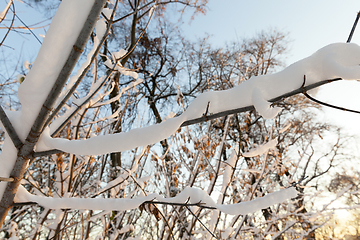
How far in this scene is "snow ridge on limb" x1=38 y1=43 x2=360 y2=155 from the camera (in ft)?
1.81

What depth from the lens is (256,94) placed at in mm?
604

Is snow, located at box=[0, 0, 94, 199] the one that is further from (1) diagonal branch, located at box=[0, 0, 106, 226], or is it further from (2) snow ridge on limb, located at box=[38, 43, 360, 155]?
(2) snow ridge on limb, located at box=[38, 43, 360, 155]

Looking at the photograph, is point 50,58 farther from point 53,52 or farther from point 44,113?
point 44,113

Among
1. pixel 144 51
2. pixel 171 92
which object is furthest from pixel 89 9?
pixel 171 92

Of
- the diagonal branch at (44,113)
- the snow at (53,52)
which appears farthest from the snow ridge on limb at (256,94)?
the snow at (53,52)

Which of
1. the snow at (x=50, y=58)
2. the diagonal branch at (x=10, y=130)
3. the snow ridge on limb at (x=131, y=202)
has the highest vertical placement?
the snow at (x=50, y=58)

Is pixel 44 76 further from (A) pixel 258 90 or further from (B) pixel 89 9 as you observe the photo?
(A) pixel 258 90

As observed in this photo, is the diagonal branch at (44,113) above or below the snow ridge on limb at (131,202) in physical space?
above

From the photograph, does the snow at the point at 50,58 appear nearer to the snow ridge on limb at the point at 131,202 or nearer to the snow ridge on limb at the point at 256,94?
the snow ridge on limb at the point at 256,94

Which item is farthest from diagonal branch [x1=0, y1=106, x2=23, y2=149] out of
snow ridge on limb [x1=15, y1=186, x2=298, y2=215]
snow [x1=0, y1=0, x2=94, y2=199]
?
snow ridge on limb [x1=15, y1=186, x2=298, y2=215]

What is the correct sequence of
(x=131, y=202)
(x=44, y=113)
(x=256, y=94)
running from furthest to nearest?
(x=131, y=202)
(x=44, y=113)
(x=256, y=94)

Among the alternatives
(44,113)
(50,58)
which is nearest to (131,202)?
(44,113)

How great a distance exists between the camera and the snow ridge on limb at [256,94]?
55 cm

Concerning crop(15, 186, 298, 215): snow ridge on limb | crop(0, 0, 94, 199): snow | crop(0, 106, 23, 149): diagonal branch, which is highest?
crop(0, 0, 94, 199): snow
